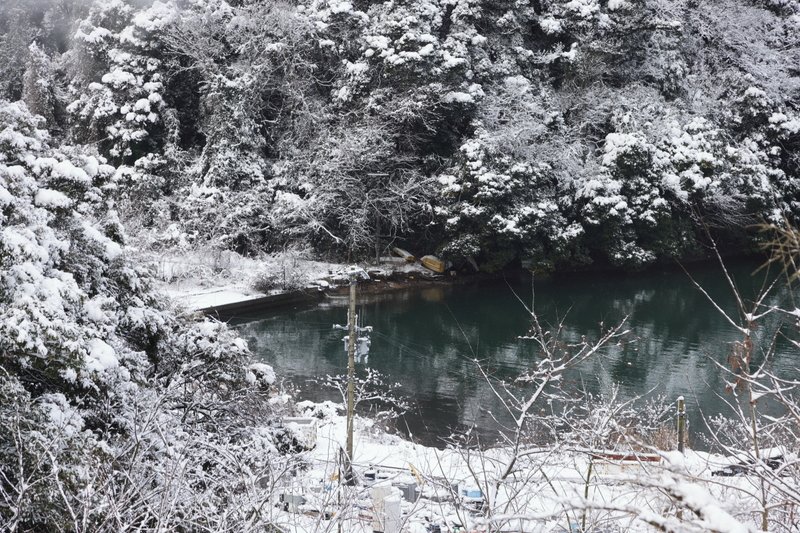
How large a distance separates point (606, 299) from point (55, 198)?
53.4 feet

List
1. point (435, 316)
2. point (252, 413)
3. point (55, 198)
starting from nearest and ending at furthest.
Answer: point (55, 198)
point (252, 413)
point (435, 316)

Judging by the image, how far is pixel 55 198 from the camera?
5.67m

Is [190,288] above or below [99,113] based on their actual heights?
below

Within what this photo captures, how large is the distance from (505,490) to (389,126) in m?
18.8

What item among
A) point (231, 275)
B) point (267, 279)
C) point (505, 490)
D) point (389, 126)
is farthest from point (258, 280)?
point (505, 490)

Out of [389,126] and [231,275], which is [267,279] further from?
[389,126]

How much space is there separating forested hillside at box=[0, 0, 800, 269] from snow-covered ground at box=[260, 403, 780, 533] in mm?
11456

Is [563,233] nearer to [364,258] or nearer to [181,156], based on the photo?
[364,258]

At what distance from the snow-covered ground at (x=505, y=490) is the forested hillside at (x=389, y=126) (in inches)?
451

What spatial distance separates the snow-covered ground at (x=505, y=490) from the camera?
4.72 feet

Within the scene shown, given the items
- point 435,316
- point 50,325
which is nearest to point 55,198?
point 50,325

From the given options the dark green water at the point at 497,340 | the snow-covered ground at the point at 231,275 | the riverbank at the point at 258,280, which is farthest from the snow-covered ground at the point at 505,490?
the snow-covered ground at the point at 231,275

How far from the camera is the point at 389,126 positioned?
2155 centimetres

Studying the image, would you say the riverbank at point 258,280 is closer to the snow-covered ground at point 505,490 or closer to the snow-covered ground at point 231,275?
the snow-covered ground at point 231,275
